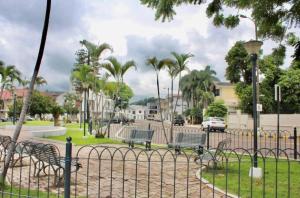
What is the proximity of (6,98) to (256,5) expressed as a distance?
93105 millimetres

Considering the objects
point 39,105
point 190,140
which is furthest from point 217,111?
point 190,140

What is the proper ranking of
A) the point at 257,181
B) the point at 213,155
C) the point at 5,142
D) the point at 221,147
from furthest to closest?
1. the point at 221,147
2. the point at 5,142
3. the point at 257,181
4. the point at 213,155

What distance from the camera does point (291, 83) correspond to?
118ft

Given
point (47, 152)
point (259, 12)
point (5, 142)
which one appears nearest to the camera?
point (259, 12)

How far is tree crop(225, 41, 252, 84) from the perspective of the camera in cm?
4358

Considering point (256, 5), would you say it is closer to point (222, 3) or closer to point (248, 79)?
point (222, 3)

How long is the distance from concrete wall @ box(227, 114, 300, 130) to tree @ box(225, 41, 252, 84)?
4.25 meters

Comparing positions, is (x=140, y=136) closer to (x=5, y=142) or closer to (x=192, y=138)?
(x=192, y=138)

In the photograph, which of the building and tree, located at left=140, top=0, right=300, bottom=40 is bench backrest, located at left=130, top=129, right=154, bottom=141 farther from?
the building

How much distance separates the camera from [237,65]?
44219 millimetres

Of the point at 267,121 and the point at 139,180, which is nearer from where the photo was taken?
the point at 139,180

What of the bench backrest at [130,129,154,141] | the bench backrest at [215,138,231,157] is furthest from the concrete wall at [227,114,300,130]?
the bench backrest at [215,138,231,157]

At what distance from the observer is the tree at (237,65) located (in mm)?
43581

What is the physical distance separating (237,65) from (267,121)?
1002cm
